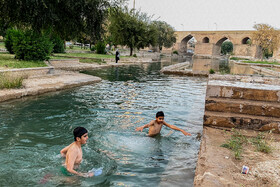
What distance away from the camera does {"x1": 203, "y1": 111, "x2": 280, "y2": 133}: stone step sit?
16.8 ft

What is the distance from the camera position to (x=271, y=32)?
4194cm

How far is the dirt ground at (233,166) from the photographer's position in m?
3.05

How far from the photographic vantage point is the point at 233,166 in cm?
347

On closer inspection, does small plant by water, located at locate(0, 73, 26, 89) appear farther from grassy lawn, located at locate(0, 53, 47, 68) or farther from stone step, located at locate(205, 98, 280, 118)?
stone step, located at locate(205, 98, 280, 118)

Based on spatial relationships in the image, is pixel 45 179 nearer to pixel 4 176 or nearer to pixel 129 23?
pixel 4 176

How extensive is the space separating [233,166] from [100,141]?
2.94 m

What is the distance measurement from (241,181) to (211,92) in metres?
3.21

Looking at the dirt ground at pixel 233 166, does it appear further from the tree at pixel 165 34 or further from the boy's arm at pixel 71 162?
the tree at pixel 165 34

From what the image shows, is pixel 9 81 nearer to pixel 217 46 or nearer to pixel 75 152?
pixel 75 152

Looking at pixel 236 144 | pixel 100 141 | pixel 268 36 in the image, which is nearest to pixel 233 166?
pixel 236 144

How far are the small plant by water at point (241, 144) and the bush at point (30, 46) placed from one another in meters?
12.2

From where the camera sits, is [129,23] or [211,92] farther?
[129,23]

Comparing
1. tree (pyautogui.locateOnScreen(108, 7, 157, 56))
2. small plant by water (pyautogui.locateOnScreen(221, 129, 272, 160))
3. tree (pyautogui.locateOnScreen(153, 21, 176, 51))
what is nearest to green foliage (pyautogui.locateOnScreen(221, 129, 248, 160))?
small plant by water (pyautogui.locateOnScreen(221, 129, 272, 160))

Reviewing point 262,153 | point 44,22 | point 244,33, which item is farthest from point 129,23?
point 244,33
